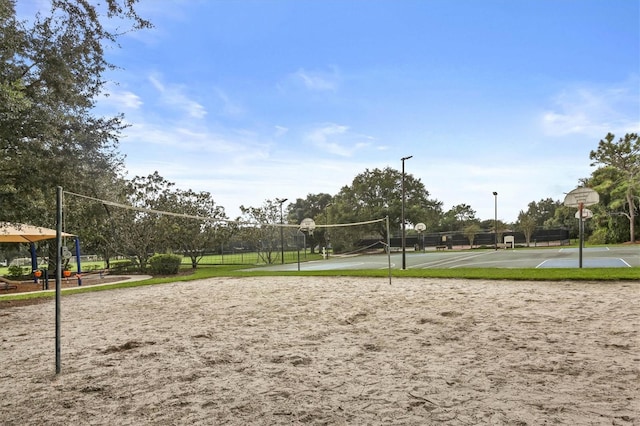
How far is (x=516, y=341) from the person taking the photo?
5.82 meters

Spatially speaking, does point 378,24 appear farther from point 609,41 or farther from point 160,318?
point 160,318

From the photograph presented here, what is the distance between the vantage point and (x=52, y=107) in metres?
9.74

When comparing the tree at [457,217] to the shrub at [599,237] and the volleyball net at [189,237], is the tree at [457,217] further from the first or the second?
the volleyball net at [189,237]

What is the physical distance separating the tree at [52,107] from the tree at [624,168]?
44.9 metres

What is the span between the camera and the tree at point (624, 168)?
4019 cm

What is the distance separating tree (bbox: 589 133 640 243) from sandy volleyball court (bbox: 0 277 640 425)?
125 ft

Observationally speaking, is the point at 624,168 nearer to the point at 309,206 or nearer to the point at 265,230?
the point at 265,230

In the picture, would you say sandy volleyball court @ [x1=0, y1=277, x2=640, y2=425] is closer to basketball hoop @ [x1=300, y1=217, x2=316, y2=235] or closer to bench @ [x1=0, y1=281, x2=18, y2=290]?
bench @ [x1=0, y1=281, x2=18, y2=290]

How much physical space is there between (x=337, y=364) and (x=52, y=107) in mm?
9065

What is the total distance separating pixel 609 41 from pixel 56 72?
12952 millimetres

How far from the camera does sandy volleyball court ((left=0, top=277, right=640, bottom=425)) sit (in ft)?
11.8

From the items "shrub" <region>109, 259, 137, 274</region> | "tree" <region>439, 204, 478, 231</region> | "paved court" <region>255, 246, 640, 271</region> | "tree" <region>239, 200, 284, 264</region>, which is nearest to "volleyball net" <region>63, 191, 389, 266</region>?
"tree" <region>239, 200, 284, 264</region>

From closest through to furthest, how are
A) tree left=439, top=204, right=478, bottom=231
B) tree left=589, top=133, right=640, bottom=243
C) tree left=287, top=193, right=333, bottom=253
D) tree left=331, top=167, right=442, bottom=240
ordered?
1. tree left=589, top=133, right=640, bottom=243
2. tree left=331, top=167, right=442, bottom=240
3. tree left=439, top=204, right=478, bottom=231
4. tree left=287, top=193, right=333, bottom=253

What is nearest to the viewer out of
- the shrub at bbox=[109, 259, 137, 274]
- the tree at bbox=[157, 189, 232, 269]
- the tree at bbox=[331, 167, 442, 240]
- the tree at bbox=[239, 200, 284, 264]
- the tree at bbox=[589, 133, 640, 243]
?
the shrub at bbox=[109, 259, 137, 274]
